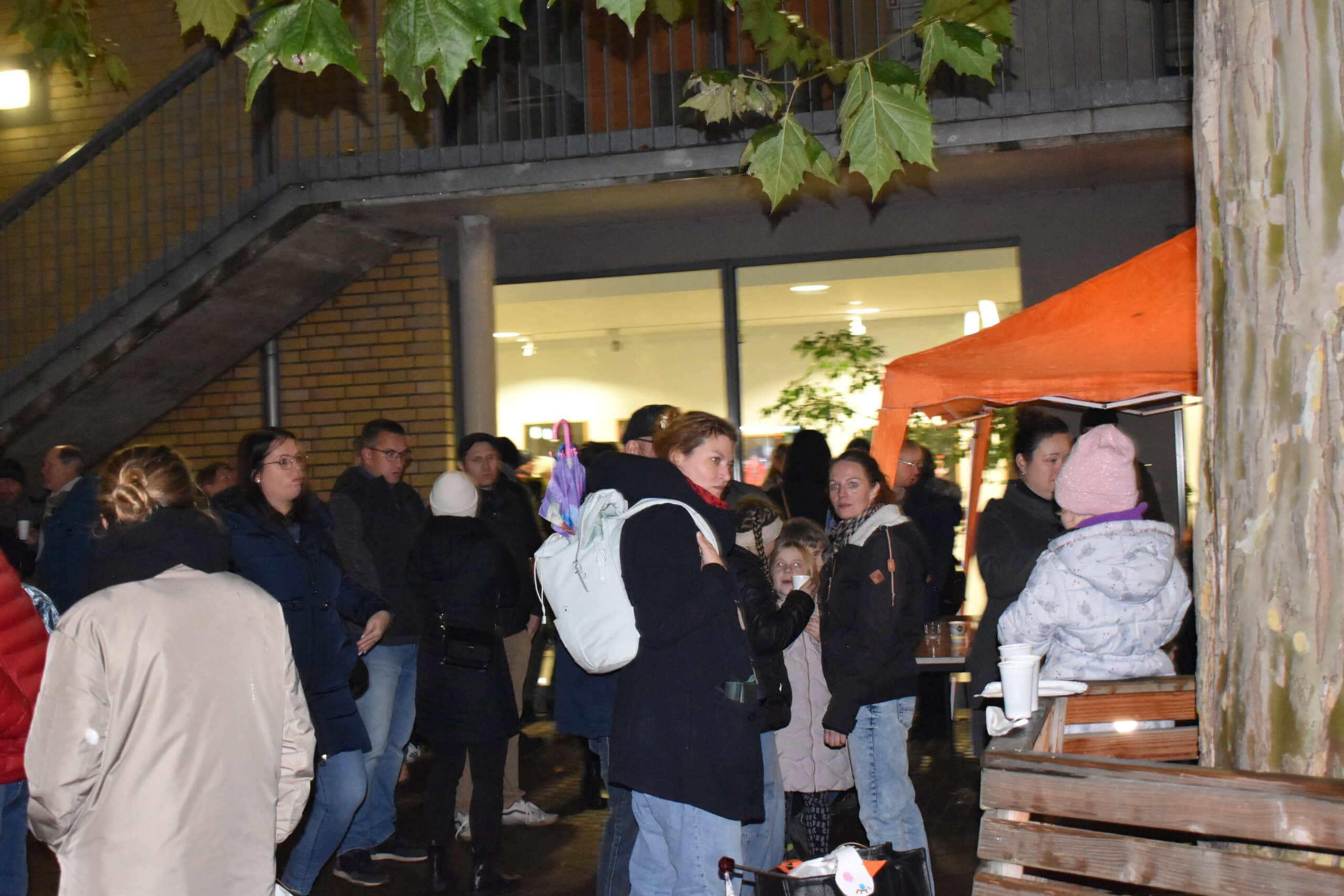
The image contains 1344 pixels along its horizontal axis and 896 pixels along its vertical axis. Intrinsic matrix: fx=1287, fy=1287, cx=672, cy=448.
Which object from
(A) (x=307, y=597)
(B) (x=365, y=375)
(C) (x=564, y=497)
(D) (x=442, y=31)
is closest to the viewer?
(D) (x=442, y=31)

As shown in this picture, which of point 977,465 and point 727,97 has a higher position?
point 727,97

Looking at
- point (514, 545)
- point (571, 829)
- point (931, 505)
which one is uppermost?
point (931, 505)

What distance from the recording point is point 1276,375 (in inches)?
102

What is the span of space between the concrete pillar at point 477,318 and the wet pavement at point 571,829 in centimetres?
257

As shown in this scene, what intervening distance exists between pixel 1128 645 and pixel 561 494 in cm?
196

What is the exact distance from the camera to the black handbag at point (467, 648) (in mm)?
5641

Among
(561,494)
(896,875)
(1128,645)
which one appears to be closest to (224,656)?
(561,494)

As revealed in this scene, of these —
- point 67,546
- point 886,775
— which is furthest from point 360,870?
point 67,546

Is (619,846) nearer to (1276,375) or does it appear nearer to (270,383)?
(1276,375)

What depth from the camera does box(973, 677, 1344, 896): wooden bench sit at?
2.21 metres

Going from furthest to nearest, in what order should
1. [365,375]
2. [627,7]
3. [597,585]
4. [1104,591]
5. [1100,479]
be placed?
1. [365,375]
2. [597,585]
3. [1100,479]
4. [1104,591]
5. [627,7]

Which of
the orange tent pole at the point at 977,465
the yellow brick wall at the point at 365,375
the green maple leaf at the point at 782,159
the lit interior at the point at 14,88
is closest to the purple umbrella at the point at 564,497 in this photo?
the green maple leaf at the point at 782,159

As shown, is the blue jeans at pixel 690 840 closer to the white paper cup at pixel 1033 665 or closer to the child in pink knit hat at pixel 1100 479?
the white paper cup at pixel 1033 665

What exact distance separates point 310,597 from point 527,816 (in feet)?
8.05
